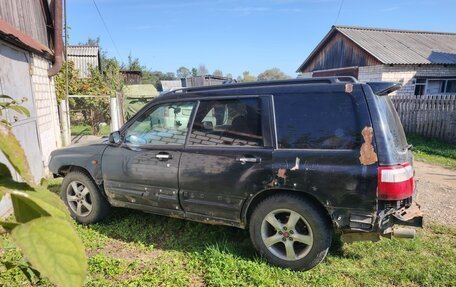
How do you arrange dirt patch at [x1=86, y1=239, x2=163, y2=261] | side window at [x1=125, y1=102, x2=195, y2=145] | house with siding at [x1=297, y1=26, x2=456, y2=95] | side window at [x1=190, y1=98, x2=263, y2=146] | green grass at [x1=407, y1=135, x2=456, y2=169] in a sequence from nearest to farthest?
side window at [x1=190, y1=98, x2=263, y2=146]
dirt patch at [x1=86, y1=239, x2=163, y2=261]
side window at [x1=125, y1=102, x2=195, y2=145]
green grass at [x1=407, y1=135, x2=456, y2=169]
house with siding at [x1=297, y1=26, x2=456, y2=95]

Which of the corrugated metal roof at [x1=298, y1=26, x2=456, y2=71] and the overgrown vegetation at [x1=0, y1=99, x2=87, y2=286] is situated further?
the corrugated metal roof at [x1=298, y1=26, x2=456, y2=71]

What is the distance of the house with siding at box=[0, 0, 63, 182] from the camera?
5.59 m

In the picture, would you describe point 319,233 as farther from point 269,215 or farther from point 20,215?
point 20,215

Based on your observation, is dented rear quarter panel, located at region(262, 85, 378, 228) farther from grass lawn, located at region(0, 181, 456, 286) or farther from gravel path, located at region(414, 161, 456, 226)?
gravel path, located at region(414, 161, 456, 226)

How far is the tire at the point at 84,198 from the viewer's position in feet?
15.3

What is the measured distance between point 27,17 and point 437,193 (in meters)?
9.38

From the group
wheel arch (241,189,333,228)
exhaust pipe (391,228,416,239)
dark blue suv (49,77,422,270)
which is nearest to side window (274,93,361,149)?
dark blue suv (49,77,422,270)

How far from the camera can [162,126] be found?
4.33m

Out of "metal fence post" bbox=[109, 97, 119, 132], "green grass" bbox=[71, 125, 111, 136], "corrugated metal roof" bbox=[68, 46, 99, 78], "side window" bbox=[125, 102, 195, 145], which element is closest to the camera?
"side window" bbox=[125, 102, 195, 145]

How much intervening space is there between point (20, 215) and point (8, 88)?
19.7 feet

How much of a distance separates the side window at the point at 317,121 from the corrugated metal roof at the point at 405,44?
16236 millimetres

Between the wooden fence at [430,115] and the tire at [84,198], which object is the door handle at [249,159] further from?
the wooden fence at [430,115]

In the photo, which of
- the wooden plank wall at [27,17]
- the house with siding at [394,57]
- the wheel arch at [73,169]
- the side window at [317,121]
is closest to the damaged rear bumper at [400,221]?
the side window at [317,121]

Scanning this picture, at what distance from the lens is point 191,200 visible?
12.9 feet
